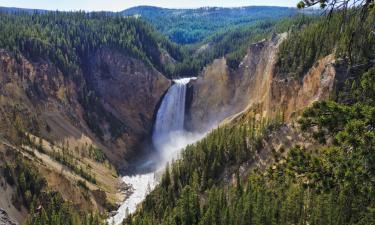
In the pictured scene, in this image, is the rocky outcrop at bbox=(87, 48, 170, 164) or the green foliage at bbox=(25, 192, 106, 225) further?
the rocky outcrop at bbox=(87, 48, 170, 164)

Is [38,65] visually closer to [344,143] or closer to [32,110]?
[32,110]

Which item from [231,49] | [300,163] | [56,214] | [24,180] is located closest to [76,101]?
[24,180]

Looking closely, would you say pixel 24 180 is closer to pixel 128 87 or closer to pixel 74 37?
pixel 128 87

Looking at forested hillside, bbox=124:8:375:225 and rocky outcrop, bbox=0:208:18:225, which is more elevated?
forested hillside, bbox=124:8:375:225

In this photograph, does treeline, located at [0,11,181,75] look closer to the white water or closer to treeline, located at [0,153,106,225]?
the white water

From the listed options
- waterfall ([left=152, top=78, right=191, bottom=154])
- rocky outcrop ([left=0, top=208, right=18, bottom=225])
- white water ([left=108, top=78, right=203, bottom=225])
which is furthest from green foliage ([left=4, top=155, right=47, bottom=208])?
waterfall ([left=152, top=78, right=191, bottom=154])

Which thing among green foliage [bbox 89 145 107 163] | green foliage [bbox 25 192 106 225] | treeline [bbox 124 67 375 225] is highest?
treeline [bbox 124 67 375 225]
